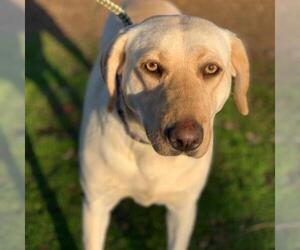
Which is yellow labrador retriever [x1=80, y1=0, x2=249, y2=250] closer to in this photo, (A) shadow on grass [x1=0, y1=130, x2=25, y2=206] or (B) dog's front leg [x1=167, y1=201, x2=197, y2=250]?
(B) dog's front leg [x1=167, y1=201, x2=197, y2=250]

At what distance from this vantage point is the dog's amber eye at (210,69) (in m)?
2.31

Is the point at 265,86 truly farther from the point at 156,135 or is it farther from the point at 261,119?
the point at 156,135

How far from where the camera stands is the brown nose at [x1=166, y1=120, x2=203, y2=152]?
84.3 inches

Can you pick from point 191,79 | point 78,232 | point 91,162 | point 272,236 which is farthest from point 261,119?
point 191,79

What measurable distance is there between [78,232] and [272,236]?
1.07 meters

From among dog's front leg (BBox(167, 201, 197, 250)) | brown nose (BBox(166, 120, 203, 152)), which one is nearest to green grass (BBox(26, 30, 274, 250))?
dog's front leg (BBox(167, 201, 197, 250))

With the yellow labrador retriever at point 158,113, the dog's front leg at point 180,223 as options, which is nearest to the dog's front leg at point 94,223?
the yellow labrador retriever at point 158,113

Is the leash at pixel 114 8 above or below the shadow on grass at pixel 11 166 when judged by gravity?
above

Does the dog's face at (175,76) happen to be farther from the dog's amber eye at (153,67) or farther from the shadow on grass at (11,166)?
the shadow on grass at (11,166)

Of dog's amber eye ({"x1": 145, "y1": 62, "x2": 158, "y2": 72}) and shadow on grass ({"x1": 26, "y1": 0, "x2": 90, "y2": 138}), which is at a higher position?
dog's amber eye ({"x1": 145, "y1": 62, "x2": 158, "y2": 72})

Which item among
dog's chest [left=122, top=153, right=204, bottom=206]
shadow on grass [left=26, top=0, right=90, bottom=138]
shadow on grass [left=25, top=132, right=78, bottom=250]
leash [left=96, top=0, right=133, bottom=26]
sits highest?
leash [left=96, top=0, right=133, bottom=26]

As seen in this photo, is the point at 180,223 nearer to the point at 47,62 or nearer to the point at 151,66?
the point at 151,66

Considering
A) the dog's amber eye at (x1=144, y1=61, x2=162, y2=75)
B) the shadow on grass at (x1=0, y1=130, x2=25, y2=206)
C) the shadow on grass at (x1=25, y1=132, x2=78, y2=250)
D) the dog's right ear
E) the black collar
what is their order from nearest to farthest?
the dog's amber eye at (x1=144, y1=61, x2=162, y2=75), the dog's right ear, the black collar, the shadow on grass at (x1=25, y1=132, x2=78, y2=250), the shadow on grass at (x1=0, y1=130, x2=25, y2=206)

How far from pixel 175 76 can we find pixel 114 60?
0.30m
